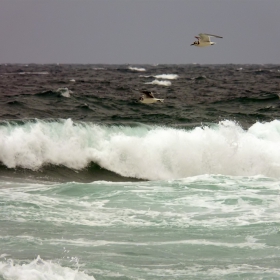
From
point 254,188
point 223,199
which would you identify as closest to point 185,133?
point 254,188

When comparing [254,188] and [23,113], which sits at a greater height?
[23,113]

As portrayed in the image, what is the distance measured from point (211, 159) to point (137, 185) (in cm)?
459

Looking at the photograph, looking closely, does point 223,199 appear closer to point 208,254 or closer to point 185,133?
point 208,254

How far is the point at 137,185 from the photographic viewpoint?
45.2 ft

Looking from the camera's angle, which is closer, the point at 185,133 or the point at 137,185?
the point at 137,185

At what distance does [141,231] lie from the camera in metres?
9.54

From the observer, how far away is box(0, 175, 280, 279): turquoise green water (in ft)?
25.5

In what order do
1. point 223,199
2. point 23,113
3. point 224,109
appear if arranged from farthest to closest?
point 224,109, point 23,113, point 223,199

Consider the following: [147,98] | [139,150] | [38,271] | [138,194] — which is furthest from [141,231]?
[147,98]

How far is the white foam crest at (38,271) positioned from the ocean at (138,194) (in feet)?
0.04
